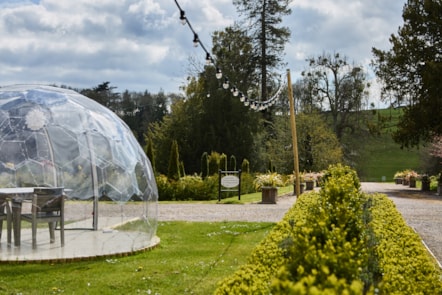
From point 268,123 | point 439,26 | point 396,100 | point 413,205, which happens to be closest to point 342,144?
point 268,123

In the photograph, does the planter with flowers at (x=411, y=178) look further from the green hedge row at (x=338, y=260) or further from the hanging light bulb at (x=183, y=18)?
the green hedge row at (x=338, y=260)

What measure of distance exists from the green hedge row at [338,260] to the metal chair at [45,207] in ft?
15.4

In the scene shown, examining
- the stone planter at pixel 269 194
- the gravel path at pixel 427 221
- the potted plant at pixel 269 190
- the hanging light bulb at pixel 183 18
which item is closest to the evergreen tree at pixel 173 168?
the potted plant at pixel 269 190

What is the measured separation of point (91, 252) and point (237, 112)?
109 ft

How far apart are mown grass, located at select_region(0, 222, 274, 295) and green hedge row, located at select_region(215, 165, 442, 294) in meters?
1.85

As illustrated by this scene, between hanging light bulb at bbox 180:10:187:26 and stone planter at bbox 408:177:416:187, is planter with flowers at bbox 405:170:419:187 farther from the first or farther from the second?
hanging light bulb at bbox 180:10:187:26

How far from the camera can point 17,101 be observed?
1038 cm

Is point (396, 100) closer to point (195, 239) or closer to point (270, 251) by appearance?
point (195, 239)

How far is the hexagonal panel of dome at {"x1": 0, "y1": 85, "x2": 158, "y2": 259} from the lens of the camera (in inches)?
404

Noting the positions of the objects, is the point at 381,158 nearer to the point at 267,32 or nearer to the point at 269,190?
the point at 267,32

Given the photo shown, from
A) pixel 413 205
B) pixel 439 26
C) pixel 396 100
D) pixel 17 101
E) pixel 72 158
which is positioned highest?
pixel 439 26

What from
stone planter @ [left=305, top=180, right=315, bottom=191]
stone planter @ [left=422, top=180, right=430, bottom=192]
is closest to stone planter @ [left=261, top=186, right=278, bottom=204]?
stone planter @ [left=305, top=180, right=315, bottom=191]

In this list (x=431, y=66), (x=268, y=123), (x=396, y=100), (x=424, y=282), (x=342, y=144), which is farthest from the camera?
(x=342, y=144)

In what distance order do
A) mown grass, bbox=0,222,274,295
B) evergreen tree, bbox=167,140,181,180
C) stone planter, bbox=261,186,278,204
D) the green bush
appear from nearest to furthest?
the green bush → mown grass, bbox=0,222,274,295 → stone planter, bbox=261,186,278,204 → evergreen tree, bbox=167,140,181,180
